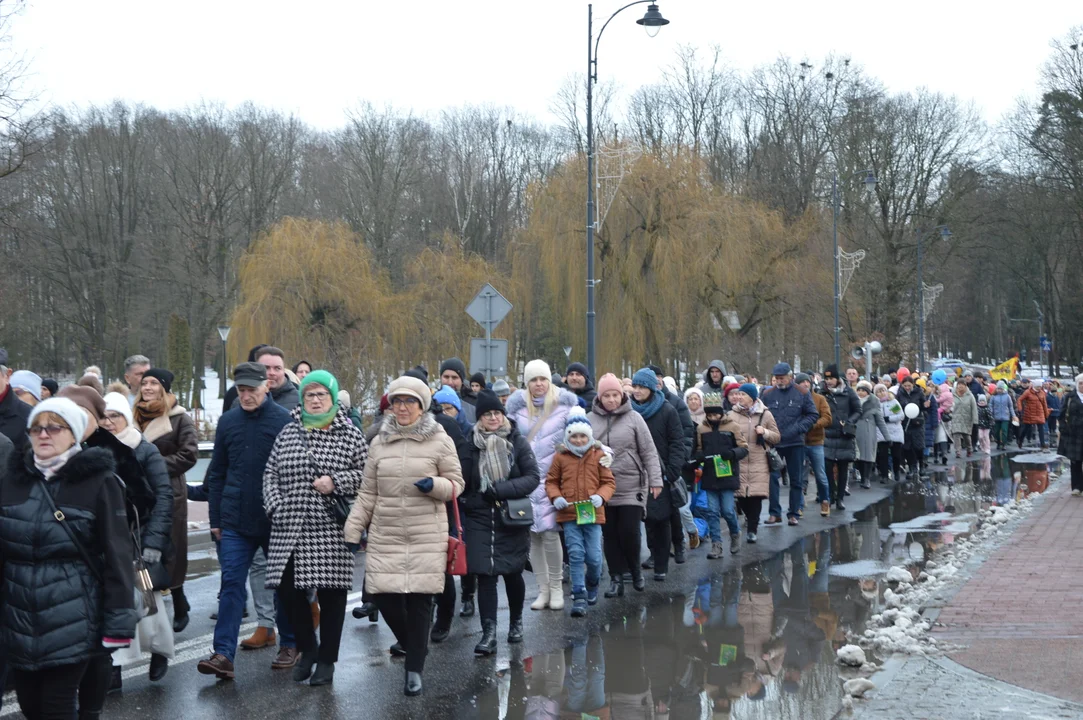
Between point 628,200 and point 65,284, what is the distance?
95.6 feet

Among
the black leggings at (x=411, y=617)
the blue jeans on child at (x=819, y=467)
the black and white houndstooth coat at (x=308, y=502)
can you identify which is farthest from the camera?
the blue jeans on child at (x=819, y=467)

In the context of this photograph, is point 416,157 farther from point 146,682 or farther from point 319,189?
point 146,682

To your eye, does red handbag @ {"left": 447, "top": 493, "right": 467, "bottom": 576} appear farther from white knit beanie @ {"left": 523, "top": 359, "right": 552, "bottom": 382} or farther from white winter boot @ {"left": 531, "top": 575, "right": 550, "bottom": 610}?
white knit beanie @ {"left": 523, "top": 359, "right": 552, "bottom": 382}

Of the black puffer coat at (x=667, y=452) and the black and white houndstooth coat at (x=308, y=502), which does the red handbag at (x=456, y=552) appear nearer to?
the black and white houndstooth coat at (x=308, y=502)

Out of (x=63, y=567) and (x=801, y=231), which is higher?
(x=801, y=231)

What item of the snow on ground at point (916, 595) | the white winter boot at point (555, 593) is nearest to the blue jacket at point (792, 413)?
the snow on ground at point (916, 595)

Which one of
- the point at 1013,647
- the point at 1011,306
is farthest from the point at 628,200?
the point at 1011,306

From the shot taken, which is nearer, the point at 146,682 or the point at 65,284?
the point at 146,682

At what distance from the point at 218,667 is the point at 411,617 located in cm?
125

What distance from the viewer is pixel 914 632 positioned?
8148 mm

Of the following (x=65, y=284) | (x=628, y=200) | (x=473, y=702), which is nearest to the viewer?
(x=473, y=702)

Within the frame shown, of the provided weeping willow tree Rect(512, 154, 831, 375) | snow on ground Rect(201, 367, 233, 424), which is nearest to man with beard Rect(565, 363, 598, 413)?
weeping willow tree Rect(512, 154, 831, 375)

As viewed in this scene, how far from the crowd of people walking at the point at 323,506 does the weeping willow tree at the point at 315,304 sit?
24968 mm

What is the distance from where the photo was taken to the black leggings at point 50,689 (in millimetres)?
4801
